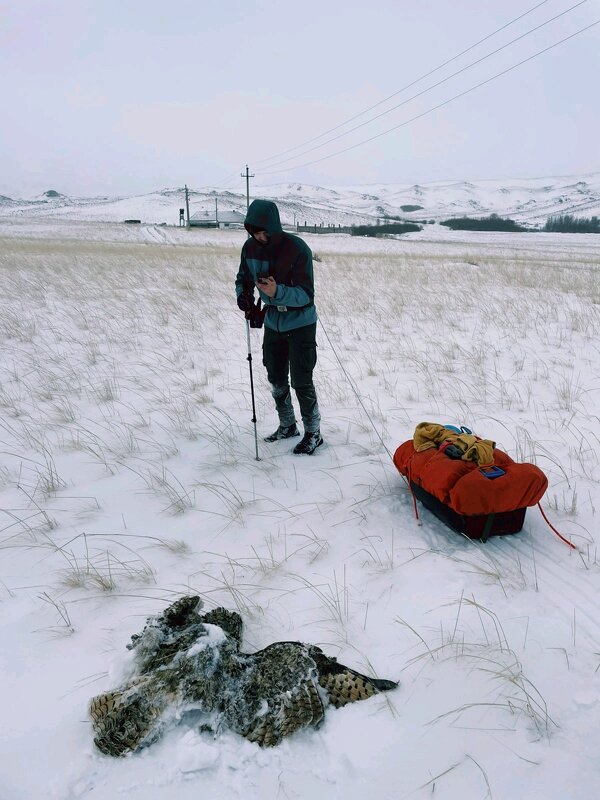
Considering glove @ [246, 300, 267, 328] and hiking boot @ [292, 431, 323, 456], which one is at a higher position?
glove @ [246, 300, 267, 328]

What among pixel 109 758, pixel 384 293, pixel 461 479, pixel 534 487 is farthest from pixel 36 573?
pixel 384 293

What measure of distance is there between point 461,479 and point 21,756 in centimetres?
254

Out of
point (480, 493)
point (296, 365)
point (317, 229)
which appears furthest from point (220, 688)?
point (317, 229)

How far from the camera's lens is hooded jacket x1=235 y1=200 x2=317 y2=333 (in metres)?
3.62

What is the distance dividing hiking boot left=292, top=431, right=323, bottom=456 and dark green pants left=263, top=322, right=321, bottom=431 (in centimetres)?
6

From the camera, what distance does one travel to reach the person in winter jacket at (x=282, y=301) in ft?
11.9

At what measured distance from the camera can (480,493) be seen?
2.67 meters

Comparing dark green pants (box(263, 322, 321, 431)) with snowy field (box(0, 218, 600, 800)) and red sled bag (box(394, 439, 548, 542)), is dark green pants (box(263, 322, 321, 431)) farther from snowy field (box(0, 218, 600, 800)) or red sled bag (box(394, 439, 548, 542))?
red sled bag (box(394, 439, 548, 542))

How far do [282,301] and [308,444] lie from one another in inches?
54.7

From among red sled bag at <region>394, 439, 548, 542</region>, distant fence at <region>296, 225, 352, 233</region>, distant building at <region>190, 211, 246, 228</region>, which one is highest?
distant building at <region>190, 211, 246, 228</region>

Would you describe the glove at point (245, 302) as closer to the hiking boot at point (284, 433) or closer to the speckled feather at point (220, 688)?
the hiking boot at point (284, 433)

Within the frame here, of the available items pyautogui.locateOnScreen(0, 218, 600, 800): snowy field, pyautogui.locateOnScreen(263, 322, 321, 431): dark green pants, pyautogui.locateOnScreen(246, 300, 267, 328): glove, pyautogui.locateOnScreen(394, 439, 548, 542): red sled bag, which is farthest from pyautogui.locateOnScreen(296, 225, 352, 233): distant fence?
pyautogui.locateOnScreen(394, 439, 548, 542): red sled bag

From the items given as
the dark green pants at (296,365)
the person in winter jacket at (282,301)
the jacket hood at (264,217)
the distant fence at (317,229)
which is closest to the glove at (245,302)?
the person in winter jacket at (282,301)

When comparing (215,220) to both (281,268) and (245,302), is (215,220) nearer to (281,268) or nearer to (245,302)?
(245,302)
